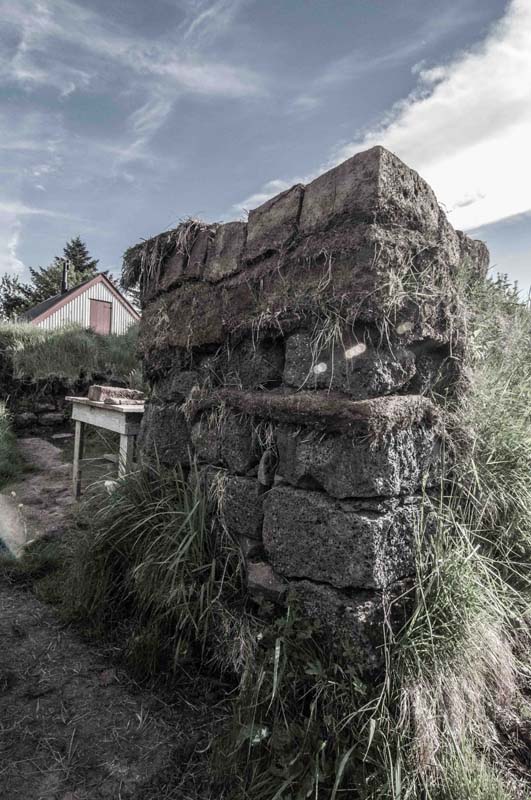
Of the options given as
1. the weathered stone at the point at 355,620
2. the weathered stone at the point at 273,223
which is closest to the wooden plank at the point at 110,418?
the weathered stone at the point at 273,223

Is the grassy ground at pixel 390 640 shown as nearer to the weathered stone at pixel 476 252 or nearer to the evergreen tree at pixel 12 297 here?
the weathered stone at pixel 476 252

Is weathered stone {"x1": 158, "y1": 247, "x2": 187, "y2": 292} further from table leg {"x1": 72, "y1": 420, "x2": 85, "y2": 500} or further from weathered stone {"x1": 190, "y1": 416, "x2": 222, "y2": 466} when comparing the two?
table leg {"x1": 72, "y1": 420, "x2": 85, "y2": 500}

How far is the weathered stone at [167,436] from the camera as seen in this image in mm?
2545

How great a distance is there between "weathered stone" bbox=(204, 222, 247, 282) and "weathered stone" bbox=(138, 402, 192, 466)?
79cm

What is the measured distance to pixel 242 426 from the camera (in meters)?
2.08

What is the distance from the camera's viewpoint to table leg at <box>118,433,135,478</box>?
287 cm

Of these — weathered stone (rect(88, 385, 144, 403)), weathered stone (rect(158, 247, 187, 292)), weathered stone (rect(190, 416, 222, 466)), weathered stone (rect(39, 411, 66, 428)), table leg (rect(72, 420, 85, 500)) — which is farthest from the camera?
weathered stone (rect(39, 411, 66, 428))

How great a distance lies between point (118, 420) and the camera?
3678 millimetres

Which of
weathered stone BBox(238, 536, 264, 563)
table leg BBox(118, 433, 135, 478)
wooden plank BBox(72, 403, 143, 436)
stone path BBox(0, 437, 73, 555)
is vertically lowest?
stone path BBox(0, 437, 73, 555)

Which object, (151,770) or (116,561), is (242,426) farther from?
(151,770)

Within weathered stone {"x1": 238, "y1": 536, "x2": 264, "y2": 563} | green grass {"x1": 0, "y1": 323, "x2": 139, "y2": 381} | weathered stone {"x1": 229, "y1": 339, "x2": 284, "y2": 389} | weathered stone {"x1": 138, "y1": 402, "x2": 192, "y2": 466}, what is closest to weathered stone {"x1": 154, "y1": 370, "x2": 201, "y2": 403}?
weathered stone {"x1": 138, "y1": 402, "x2": 192, "y2": 466}

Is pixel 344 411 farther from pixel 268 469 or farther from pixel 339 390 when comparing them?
pixel 268 469

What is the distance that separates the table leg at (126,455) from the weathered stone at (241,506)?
0.95 meters

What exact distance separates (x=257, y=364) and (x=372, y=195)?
87 centimetres
